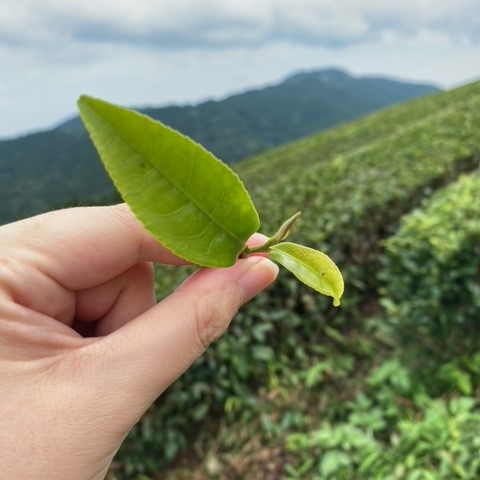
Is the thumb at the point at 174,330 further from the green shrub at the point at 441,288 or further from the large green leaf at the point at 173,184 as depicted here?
the green shrub at the point at 441,288

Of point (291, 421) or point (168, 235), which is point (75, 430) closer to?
point (168, 235)

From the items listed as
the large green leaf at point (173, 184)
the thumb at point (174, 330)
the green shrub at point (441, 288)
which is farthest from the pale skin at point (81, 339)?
→ the green shrub at point (441, 288)

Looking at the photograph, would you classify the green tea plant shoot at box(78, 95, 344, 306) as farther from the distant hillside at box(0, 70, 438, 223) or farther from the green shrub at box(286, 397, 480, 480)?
the distant hillside at box(0, 70, 438, 223)

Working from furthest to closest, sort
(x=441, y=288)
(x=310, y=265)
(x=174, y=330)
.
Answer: (x=441, y=288) → (x=174, y=330) → (x=310, y=265)

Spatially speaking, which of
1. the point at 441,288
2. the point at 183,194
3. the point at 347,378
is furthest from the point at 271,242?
the point at 347,378

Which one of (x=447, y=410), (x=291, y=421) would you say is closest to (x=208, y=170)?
(x=447, y=410)

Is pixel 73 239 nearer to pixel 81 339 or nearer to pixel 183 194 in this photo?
pixel 81 339

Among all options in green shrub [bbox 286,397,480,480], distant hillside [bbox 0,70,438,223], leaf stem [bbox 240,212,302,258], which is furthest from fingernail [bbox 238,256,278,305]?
distant hillside [bbox 0,70,438,223]
